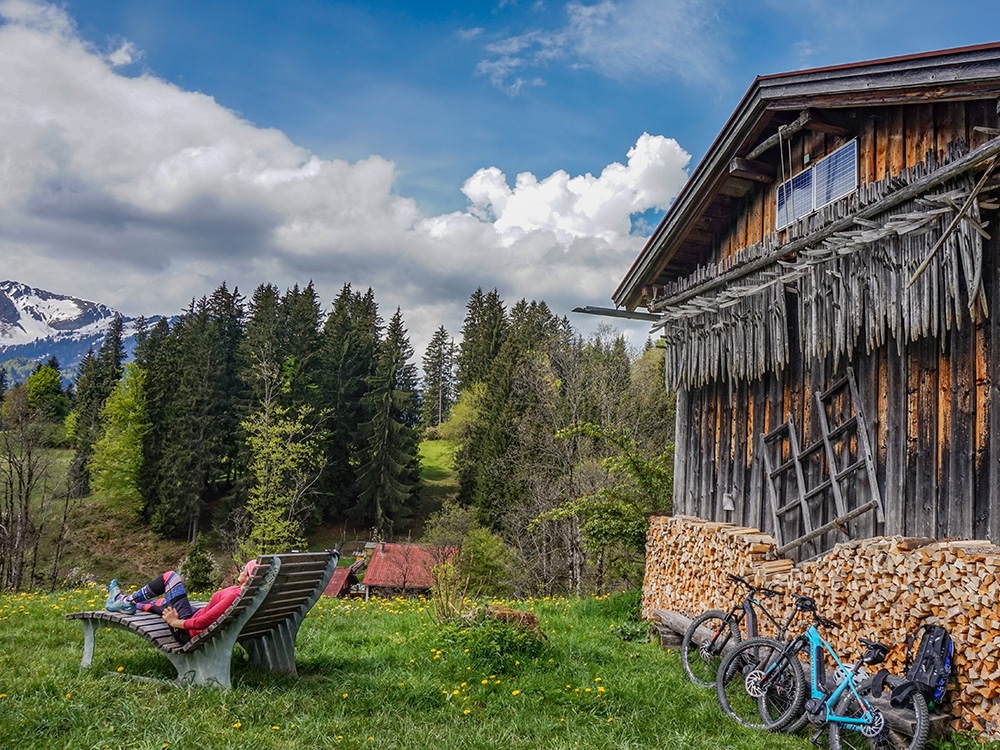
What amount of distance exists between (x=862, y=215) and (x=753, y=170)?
2362mm

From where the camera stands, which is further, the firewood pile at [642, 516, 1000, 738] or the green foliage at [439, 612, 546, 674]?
the green foliage at [439, 612, 546, 674]

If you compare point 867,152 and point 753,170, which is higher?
point 753,170

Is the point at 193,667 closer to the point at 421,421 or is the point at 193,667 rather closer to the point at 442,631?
the point at 442,631

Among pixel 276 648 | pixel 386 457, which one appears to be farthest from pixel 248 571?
pixel 386 457

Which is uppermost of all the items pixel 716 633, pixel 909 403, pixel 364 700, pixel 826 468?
pixel 909 403

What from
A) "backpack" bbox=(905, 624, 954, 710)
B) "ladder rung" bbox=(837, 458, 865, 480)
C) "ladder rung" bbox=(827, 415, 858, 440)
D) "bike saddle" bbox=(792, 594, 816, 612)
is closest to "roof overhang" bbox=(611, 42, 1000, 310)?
"ladder rung" bbox=(827, 415, 858, 440)

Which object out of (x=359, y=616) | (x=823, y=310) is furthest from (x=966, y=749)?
(x=359, y=616)

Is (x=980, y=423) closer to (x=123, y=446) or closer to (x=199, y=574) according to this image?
→ (x=199, y=574)

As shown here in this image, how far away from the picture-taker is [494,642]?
6.12 metres

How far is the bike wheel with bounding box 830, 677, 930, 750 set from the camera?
13.7 feet

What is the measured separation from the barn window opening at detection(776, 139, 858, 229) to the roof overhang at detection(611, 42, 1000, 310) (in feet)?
1.62

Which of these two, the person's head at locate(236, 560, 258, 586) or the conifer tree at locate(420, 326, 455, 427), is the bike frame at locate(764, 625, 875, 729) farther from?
the conifer tree at locate(420, 326, 455, 427)

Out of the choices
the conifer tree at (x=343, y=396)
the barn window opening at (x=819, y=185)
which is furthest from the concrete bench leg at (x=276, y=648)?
the conifer tree at (x=343, y=396)

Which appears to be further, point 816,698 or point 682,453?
point 682,453
